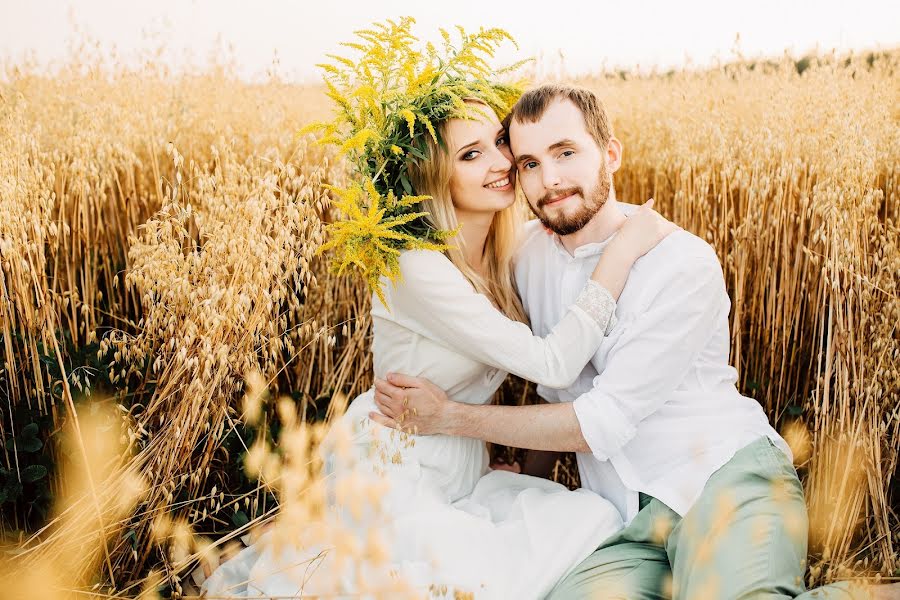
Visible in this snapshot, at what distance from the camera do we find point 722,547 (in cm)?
172

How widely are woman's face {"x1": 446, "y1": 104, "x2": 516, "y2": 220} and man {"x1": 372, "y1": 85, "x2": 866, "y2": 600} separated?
66mm

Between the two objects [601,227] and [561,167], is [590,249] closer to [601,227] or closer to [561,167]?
[601,227]

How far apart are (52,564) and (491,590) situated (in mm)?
1114

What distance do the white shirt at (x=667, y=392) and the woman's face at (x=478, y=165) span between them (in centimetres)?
49

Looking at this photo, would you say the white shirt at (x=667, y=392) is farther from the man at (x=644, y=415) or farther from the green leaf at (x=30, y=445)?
the green leaf at (x=30, y=445)

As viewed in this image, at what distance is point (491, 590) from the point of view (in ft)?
5.90

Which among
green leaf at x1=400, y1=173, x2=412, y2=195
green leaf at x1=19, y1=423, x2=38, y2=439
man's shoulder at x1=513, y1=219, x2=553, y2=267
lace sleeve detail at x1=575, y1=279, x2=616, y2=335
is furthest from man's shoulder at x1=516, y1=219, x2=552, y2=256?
green leaf at x1=19, y1=423, x2=38, y2=439

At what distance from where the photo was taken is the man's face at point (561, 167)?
7.08 feet

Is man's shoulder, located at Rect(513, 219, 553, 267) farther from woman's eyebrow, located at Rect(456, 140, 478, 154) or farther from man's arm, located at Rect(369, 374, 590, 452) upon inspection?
man's arm, located at Rect(369, 374, 590, 452)

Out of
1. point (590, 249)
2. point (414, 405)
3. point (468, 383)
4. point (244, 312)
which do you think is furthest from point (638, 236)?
point (244, 312)

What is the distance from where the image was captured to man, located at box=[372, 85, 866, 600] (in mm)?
1782

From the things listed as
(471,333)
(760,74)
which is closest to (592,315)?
(471,333)

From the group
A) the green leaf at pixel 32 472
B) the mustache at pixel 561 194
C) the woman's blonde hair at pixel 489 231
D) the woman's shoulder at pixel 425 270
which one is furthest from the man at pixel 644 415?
the green leaf at pixel 32 472

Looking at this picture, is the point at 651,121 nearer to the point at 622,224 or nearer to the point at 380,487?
the point at 622,224
